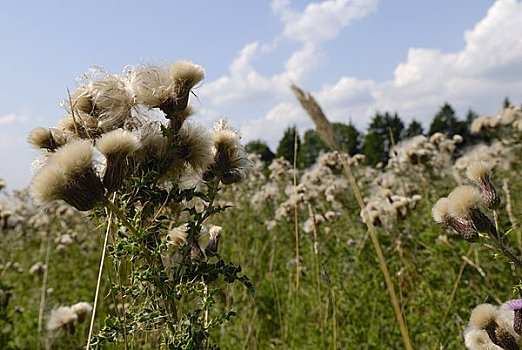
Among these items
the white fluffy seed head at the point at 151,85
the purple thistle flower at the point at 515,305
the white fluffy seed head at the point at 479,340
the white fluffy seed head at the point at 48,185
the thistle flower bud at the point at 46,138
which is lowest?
the white fluffy seed head at the point at 479,340

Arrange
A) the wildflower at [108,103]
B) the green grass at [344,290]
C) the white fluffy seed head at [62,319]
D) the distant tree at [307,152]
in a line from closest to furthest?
the wildflower at [108,103] → the green grass at [344,290] → the white fluffy seed head at [62,319] → the distant tree at [307,152]

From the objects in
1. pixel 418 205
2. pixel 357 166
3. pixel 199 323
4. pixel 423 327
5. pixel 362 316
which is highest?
pixel 357 166

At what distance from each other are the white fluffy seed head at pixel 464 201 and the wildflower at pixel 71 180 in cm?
96

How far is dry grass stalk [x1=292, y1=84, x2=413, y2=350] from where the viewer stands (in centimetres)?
113

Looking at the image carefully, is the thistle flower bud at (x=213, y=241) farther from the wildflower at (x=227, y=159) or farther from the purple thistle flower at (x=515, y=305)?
the purple thistle flower at (x=515, y=305)

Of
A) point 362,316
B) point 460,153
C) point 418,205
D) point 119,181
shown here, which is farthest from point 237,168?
point 460,153

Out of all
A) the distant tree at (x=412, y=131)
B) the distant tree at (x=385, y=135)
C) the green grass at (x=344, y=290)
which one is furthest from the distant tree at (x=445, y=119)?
the green grass at (x=344, y=290)

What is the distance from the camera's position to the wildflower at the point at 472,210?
5.43 ft

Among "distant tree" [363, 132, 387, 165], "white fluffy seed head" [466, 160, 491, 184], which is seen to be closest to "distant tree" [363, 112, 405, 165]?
"distant tree" [363, 132, 387, 165]

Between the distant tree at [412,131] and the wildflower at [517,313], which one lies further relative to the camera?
the distant tree at [412,131]

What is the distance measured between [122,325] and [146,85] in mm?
696

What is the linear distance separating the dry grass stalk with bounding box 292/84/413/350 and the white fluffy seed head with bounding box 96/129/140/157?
498 mm

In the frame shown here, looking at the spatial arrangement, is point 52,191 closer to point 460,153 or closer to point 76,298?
point 76,298

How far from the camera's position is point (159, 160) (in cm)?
169
